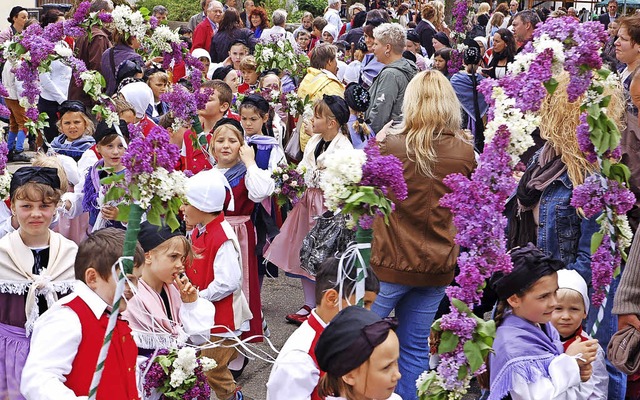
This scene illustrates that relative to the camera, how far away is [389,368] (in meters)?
3.44

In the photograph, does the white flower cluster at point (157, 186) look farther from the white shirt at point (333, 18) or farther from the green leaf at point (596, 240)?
the white shirt at point (333, 18)

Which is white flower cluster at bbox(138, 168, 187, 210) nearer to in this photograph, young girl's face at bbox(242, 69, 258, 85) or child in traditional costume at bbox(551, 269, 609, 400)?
child in traditional costume at bbox(551, 269, 609, 400)

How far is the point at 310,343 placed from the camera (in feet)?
12.8

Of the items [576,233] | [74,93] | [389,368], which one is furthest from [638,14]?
[74,93]

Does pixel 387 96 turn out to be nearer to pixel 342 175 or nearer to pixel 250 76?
pixel 250 76

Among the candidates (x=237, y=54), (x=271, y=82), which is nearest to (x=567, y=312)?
(x=271, y=82)

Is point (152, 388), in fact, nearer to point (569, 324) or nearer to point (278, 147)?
point (569, 324)

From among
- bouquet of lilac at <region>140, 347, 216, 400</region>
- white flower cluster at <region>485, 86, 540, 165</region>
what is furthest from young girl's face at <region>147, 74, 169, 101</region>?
white flower cluster at <region>485, 86, 540, 165</region>

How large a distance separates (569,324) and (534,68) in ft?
5.96

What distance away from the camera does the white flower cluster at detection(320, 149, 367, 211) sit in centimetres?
366

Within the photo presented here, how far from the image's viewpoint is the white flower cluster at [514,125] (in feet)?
11.8

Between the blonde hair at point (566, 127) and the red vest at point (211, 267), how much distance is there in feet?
6.89

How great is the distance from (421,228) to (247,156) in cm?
187

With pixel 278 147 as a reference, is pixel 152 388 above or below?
below
